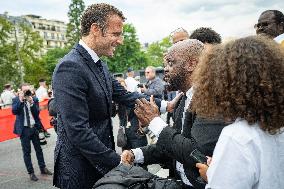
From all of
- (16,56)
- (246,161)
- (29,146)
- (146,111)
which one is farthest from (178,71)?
(16,56)

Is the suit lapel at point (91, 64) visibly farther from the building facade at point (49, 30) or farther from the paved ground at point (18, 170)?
the building facade at point (49, 30)

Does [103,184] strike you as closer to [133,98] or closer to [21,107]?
[133,98]

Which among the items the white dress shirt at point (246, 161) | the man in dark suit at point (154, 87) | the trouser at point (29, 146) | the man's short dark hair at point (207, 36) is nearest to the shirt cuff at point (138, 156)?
the white dress shirt at point (246, 161)

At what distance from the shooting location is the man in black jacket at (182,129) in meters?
1.99

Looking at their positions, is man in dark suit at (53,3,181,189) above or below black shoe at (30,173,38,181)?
above

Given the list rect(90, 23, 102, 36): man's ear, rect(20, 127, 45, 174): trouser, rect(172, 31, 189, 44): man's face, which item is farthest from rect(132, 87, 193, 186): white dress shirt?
rect(20, 127, 45, 174): trouser

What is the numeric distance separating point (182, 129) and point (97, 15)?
1099 millimetres

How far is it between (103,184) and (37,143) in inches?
219

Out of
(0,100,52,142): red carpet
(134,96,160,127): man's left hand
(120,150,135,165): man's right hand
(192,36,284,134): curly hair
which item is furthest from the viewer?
(0,100,52,142): red carpet

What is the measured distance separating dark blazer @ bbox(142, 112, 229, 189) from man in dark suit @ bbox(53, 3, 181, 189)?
504mm

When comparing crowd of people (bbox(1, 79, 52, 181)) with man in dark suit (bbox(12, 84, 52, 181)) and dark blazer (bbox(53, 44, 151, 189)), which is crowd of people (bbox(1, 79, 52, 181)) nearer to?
man in dark suit (bbox(12, 84, 52, 181))

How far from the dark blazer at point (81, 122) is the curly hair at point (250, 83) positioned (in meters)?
1.02

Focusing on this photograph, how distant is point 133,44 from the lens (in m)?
A: 67.0

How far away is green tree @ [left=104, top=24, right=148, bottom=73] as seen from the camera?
212 feet
